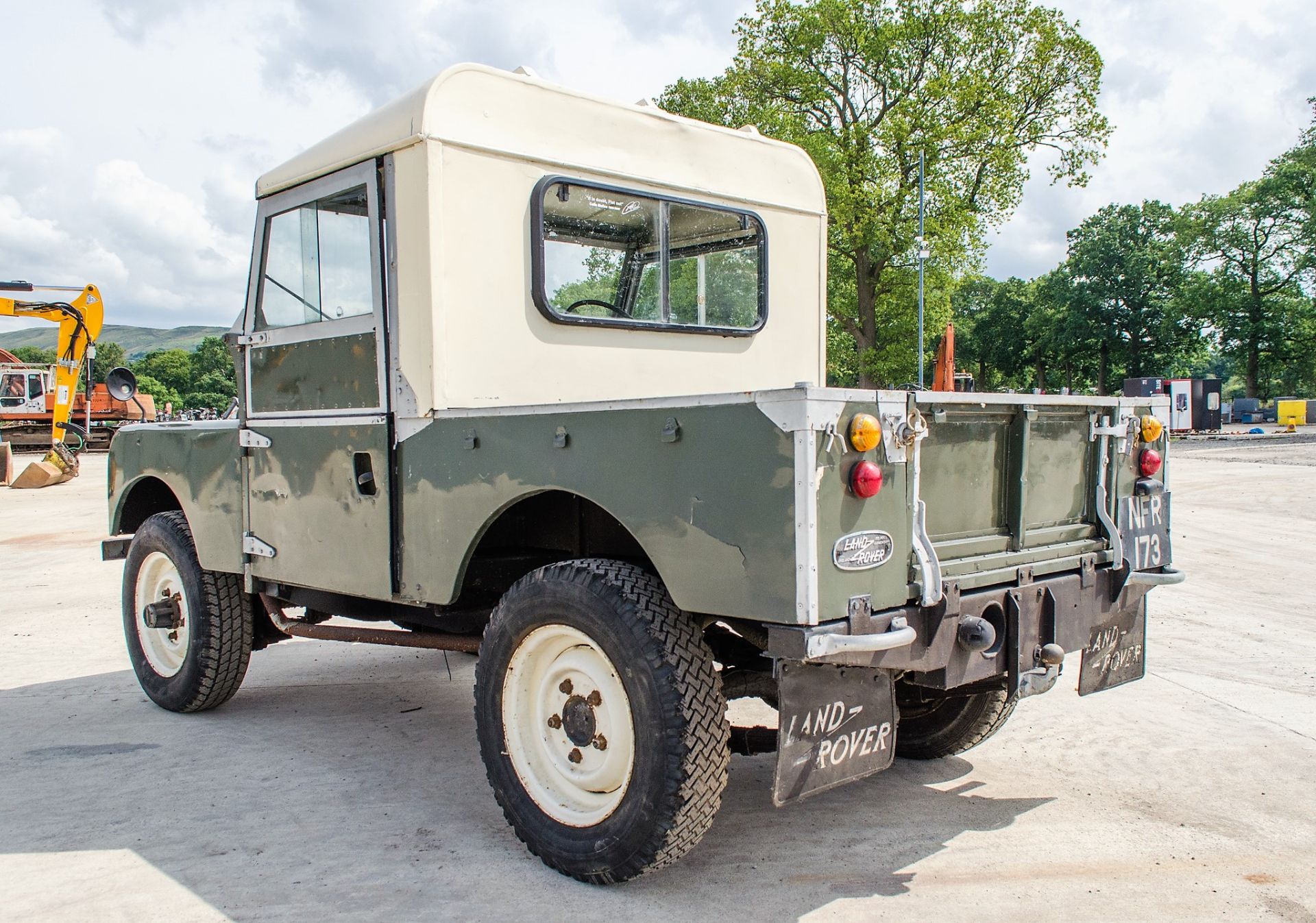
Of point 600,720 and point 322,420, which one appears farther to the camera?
point 322,420

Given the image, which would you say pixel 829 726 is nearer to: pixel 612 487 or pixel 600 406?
pixel 612 487

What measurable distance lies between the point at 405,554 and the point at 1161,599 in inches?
248

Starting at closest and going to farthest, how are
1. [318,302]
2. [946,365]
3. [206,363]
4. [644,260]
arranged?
[318,302] < [644,260] < [946,365] < [206,363]

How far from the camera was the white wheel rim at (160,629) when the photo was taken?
550 cm

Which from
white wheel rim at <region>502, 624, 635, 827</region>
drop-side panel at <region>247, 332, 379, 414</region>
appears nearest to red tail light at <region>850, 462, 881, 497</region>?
white wheel rim at <region>502, 624, 635, 827</region>

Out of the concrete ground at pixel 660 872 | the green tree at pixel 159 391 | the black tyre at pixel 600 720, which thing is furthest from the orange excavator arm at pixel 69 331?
the green tree at pixel 159 391

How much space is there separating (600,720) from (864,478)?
3.94 ft

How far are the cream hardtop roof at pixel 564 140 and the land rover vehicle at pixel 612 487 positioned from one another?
2cm

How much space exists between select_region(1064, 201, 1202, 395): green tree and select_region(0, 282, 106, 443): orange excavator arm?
163 ft

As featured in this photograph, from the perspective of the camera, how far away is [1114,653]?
4.08m

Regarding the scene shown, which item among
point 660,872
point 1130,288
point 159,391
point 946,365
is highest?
point 1130,288

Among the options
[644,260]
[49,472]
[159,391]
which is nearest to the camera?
[644,260]

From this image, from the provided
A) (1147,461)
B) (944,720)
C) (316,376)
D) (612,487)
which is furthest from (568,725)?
(1147,461)

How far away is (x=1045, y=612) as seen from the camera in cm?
354
